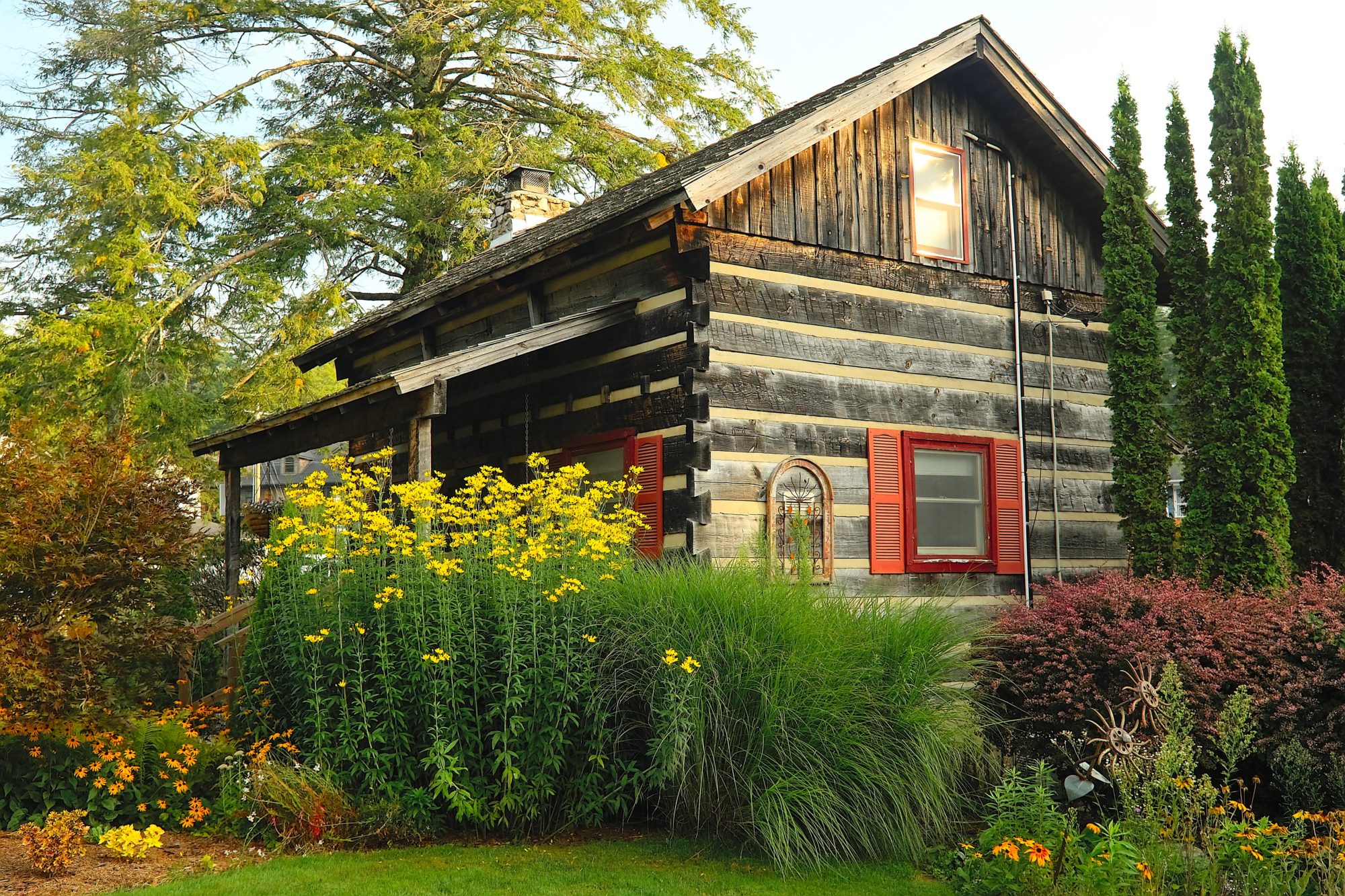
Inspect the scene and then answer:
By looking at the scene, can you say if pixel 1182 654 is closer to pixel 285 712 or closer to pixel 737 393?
pixel 737 393

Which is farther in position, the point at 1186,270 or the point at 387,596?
the point at 1186,270

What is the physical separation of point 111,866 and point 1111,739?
606 cm

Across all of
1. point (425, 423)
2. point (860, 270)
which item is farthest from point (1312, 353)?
point (425, 423)

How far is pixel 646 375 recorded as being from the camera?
10.2 m

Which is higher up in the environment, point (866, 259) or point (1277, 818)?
point (866, 259)

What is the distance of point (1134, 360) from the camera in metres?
11.0

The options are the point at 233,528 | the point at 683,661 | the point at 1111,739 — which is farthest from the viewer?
the point at 233,528

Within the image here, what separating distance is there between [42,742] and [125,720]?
21.1 inches

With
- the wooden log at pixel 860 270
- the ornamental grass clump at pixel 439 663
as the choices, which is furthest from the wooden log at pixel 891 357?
the ornamental grass clump at pixel 439 663

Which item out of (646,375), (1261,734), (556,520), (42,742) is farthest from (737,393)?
(42,742)

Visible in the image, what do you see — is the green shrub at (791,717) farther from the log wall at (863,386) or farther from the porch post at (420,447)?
the porch post at (420,447)

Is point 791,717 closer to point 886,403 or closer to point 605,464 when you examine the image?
point 605,464

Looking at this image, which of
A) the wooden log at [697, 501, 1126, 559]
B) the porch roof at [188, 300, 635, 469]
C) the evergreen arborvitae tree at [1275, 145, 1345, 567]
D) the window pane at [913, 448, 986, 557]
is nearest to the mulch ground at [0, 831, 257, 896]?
the porch roof at [188, 300, 635, 469]

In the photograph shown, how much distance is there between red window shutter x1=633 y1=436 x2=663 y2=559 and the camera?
32.3 feet
